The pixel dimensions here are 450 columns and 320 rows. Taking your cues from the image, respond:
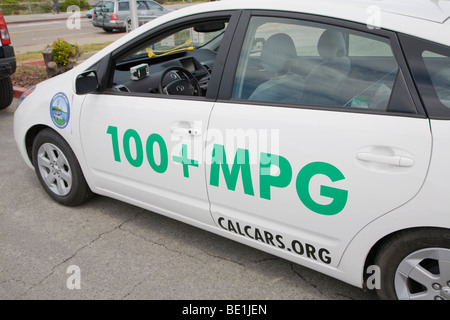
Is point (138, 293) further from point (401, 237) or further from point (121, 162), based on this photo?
point (401, 237)

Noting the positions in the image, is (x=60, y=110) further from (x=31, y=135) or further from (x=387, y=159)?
(x=387, y=159)

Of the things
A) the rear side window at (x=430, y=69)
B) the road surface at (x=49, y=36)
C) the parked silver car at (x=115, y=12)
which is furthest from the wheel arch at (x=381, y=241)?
the parked silver car at (x=115, y=12)

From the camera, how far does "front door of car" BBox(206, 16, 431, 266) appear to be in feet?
6.39

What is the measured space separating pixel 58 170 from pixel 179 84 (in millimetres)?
1222

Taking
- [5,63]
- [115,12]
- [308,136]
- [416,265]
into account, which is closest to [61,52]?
[5,63]

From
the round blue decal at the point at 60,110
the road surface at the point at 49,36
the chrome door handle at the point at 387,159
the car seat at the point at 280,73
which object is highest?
the car seat at the point at 280,73

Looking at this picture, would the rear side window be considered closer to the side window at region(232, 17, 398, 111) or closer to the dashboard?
the side window at region(232, 17, 398, 111)

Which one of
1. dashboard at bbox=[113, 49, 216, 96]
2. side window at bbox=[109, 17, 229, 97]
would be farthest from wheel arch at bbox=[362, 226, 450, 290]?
dashboard at bbox=[113, 49, 216, 96]

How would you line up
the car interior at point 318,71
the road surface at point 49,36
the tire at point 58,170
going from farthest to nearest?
1. the road surface at point 49,36
2. the tire at point 58,170
3. the car interior at point 318,71

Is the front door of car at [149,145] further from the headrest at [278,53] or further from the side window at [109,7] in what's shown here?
the side window at [109,7]

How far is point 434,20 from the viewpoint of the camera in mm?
1989

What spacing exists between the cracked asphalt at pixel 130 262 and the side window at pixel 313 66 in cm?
112

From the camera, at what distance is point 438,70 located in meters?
1.93

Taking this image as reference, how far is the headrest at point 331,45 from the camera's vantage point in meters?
2.21
